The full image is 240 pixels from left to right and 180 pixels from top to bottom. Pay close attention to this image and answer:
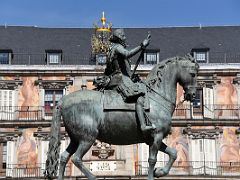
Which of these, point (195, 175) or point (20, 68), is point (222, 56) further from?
point (20, 68)

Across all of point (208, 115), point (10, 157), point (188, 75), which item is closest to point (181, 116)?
point (208, 115)

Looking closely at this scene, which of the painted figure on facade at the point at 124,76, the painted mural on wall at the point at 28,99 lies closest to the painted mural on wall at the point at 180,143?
the painted mural on wall at the point at 28,99

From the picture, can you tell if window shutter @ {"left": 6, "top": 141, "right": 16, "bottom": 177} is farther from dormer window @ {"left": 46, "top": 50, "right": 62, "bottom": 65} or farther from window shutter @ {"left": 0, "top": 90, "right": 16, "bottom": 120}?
dormer window @ {"left": 46, "top": 50, "right": 62, "bottom": 65}

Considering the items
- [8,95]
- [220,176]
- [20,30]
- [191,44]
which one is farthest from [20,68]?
[220,176]

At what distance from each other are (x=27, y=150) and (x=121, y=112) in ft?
97.7

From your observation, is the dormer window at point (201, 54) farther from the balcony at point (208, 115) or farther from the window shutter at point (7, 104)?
the window shutter at point (7, 104)

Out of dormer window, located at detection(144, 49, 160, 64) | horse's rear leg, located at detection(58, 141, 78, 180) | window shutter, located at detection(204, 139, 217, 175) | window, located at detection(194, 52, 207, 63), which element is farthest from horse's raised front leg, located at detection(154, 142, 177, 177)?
window, located at detection(194, 52, 207, 63)

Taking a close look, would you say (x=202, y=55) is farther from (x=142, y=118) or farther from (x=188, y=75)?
(x=142, y=118)

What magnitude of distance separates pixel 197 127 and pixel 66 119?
3012 cm

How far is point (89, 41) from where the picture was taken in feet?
137

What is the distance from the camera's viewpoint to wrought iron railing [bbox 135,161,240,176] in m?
37.1

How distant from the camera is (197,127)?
38.5 m

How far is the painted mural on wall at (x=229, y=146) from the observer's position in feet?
125

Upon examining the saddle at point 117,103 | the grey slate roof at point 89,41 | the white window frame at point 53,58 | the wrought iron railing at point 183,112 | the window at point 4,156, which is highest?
the grey slate roof at point 89,41
